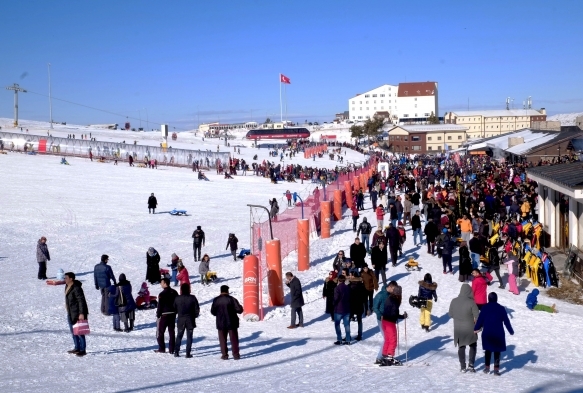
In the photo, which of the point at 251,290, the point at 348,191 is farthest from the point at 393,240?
the point at 348,191

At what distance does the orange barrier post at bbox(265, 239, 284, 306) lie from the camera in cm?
1304

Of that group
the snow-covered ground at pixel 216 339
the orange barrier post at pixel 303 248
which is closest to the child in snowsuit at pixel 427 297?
the snow-covered ground at pixel 216 339

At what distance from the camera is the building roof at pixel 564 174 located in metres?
15.0

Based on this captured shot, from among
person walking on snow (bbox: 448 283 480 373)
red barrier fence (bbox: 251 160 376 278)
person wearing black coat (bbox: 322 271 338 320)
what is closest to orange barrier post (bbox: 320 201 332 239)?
red barrier fence (bbox: 251 160 376 278)

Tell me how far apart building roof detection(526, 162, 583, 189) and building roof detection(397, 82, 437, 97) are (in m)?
121

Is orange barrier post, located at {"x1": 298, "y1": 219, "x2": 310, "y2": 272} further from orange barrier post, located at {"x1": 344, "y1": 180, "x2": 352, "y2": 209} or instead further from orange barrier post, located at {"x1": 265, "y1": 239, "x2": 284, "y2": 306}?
orange barrier post, located at {"x1": 344, "y1": 180, "x2": 352, "y2": 209}

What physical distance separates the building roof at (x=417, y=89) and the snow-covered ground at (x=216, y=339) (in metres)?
119

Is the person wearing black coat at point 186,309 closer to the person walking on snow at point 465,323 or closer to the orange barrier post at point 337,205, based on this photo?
the person walking on snow at point 465,323

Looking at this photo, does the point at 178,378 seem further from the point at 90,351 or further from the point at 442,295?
the point at 442,295

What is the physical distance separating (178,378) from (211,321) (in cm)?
385

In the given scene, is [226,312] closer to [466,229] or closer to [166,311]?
[166,311]

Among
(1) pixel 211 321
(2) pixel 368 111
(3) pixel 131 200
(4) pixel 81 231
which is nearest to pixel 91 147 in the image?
(3) pixel 131 200

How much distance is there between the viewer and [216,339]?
34.6 feet

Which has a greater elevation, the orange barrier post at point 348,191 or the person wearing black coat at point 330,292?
the orange barrier post at point 348,191
